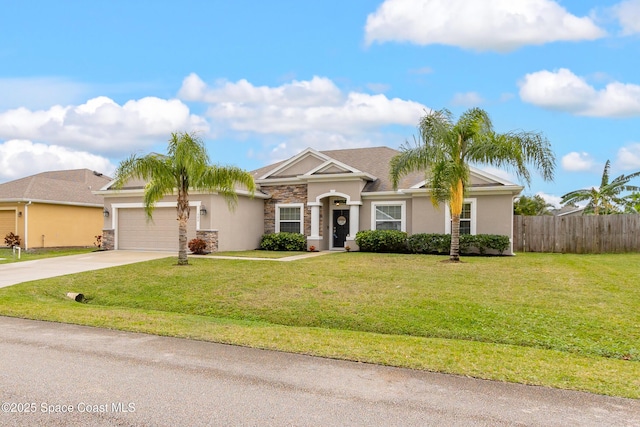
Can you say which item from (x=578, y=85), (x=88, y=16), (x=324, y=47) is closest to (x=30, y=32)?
(x=88, y=16)

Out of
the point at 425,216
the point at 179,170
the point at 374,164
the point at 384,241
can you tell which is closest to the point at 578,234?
the point at 425,216

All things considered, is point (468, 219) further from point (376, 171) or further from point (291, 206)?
point (291, 206)

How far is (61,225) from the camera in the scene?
2519 cm

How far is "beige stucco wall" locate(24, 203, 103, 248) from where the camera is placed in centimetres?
2362

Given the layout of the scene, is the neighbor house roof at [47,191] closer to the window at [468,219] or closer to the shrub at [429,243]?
the shrub at [429,243]

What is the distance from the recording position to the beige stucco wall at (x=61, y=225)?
2362 centimetres

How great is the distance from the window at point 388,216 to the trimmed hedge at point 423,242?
0.80 m

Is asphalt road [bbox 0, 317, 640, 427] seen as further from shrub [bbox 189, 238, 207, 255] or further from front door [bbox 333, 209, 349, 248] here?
front door [bbox 333, 209, 349, 248]

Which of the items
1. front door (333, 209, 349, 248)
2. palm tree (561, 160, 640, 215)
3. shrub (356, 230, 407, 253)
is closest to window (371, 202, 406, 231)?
shrub (356, 230, 407, 253)

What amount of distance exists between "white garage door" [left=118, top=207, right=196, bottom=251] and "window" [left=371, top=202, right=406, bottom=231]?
7790 mm

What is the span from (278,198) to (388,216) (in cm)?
531

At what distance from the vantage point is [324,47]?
15375 mm

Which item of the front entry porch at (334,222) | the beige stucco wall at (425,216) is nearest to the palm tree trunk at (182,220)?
the front entry porch at (334,222)

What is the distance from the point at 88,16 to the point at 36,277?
7822 millimetres
